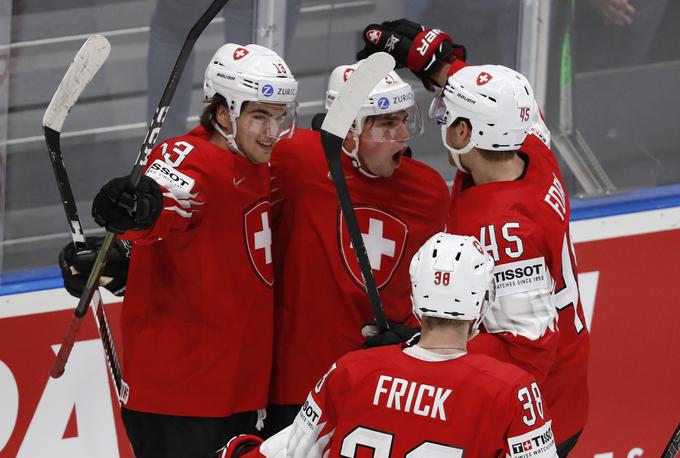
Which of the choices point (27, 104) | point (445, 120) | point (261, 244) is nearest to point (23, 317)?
point (27, 104)

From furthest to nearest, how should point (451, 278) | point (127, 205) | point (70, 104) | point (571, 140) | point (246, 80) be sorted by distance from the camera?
point (571, 140)
point (70, 104)
point (246, 80)
point (127, 205)
point (451, 278)

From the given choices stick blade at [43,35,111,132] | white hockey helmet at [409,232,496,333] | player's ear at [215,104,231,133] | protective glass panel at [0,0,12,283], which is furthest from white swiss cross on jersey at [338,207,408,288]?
protective glass panel at [0,0,12,283]

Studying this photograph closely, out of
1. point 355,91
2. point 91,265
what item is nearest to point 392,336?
point 355,91

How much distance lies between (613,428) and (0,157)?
6.96 ft

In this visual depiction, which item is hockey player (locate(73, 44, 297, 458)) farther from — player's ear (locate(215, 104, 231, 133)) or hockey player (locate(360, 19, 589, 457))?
hockey player (locate(360, 19, 589, 457))

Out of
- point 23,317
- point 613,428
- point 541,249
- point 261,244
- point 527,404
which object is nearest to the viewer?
point 527,404

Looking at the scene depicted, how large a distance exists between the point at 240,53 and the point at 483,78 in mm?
582

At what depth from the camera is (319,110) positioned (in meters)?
4.79

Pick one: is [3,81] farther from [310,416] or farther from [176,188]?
[310,416]

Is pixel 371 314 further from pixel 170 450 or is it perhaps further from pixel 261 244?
pixel 170 450

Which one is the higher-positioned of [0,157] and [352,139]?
[352,139]

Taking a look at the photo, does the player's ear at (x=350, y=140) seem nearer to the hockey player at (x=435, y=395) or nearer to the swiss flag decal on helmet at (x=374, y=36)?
the swiss flag decal on helmet at (x=374, y=36)

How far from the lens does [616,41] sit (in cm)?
515

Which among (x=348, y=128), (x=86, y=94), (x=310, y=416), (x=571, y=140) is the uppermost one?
(x=348, y=128)
